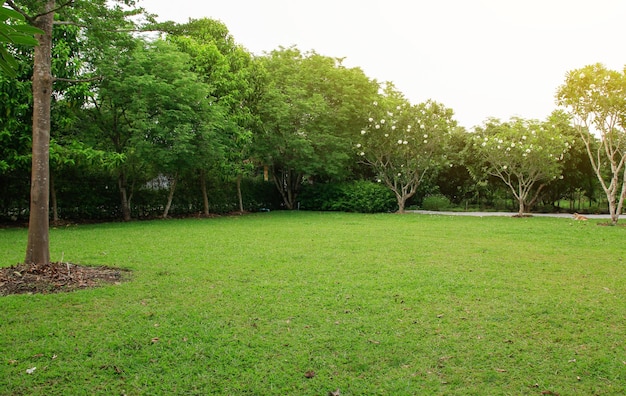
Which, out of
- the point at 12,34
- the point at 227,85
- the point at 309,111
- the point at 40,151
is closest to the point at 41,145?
the point at 40,151

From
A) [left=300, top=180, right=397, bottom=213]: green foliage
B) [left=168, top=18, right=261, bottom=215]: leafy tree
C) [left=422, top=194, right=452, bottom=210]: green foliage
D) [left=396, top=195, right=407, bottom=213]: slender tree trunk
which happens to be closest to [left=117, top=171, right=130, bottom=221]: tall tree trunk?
[left=168, top=18, right=261, bottom=215]: leafy tree

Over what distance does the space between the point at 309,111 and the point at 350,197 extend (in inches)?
173

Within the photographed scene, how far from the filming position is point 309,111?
17172 mm

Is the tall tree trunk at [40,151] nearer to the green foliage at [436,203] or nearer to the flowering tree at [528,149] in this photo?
the flowering tree at [528,149]

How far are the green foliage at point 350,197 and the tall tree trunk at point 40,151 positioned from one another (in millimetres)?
14515

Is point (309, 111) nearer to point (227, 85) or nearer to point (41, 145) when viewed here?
Answer: point (227, 85)

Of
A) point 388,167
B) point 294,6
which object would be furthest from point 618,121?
point 294,6

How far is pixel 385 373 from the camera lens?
2.86m

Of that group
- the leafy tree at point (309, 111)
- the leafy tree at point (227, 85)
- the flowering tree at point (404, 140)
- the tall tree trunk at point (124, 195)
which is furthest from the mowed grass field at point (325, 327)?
the flowering tree at point (404, 140)

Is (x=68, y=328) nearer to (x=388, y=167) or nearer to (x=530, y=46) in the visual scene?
(x=530, y=46)

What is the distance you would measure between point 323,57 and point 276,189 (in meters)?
6.75

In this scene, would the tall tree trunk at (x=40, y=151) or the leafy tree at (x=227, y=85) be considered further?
the leafy tree at (x=227, y=85)

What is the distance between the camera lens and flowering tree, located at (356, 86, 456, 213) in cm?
1769

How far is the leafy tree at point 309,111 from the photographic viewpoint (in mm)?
17094
